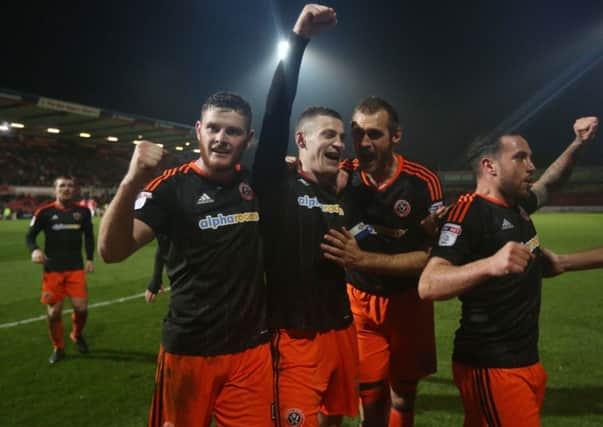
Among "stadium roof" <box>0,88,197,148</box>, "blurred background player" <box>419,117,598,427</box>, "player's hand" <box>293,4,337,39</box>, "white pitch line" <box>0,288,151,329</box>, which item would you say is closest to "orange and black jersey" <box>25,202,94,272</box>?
"white pitch line" <box>0,288,151,329</box>

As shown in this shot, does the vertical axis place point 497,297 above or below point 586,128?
below

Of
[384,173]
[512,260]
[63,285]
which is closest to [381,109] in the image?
[384,173]

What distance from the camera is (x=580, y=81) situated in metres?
44.1

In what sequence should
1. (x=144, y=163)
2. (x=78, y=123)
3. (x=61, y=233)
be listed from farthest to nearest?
(x=78, y=123) < (x=61, y=233) < (x=144, y=163)

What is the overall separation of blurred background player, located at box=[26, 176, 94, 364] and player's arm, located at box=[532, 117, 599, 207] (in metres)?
5.56

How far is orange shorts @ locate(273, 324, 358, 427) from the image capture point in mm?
2488

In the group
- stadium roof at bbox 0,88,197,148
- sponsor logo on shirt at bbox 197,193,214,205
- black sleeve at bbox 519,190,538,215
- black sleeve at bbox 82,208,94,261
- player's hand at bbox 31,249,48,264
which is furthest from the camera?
stadium roof at bbox 0,88,197,148

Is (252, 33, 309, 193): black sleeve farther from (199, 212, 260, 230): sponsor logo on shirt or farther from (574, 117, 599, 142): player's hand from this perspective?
(574, 117, 599, 142): player's hand

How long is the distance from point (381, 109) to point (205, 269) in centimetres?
168

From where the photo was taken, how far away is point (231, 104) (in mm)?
2557

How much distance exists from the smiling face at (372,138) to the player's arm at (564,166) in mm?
1128

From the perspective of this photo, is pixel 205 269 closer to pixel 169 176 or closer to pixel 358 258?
pixel 169 176

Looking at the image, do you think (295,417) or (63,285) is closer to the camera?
(295,417)

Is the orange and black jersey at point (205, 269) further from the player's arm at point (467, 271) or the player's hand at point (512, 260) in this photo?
the player's hand at point (512, 260)
